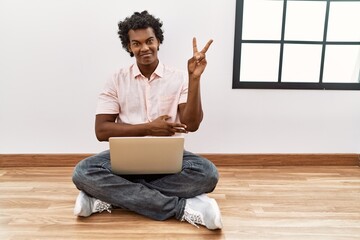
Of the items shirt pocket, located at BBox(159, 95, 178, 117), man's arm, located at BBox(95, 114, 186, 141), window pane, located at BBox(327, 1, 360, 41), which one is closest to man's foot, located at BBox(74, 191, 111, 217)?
man's arm, located at BBox(95, 114, 186, 141)

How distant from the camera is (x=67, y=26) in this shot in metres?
2.09

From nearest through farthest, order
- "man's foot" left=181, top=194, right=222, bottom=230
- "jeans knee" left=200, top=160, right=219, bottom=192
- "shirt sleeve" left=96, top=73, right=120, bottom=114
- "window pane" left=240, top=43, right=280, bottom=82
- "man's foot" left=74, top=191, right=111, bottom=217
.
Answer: "man's foot" left=181, top=194, right=222, bottom=230 < "man's foot" left=74, top=191, right=111, bottom=217 < "jeans knee" left=200, top=160, right=219, bottom=192 < "shirt sleeve" left=96, top=73, right=120, bottom=114 < "window pane" left=240, top=43, right=280, bottom=82

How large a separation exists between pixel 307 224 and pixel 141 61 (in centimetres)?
110

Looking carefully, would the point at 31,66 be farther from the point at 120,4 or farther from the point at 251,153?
the point at 251,153

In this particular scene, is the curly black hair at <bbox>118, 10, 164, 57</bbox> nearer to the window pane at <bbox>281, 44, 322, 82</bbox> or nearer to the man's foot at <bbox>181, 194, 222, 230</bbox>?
the man's foot at <bbox>181, 194, 222, 230</bbox>

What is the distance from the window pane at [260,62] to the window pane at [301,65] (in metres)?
0.07

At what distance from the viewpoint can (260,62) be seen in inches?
87.7

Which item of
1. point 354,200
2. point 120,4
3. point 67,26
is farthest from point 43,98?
point 354,200

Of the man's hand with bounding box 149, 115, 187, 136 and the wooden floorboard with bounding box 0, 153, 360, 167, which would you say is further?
the wooden floorboard with bounding box 0, 153, 360, 167

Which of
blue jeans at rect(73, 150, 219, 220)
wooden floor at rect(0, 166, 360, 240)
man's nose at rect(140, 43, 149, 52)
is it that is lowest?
wooden floor at rect(0, 166, 360, 240)

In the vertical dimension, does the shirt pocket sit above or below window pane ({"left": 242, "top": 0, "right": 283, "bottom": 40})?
below

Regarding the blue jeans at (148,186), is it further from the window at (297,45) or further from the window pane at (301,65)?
the window pane at (301,65)

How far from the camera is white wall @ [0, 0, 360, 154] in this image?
208 centimetres

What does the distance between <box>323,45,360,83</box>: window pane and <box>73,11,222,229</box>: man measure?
3.85 ft
